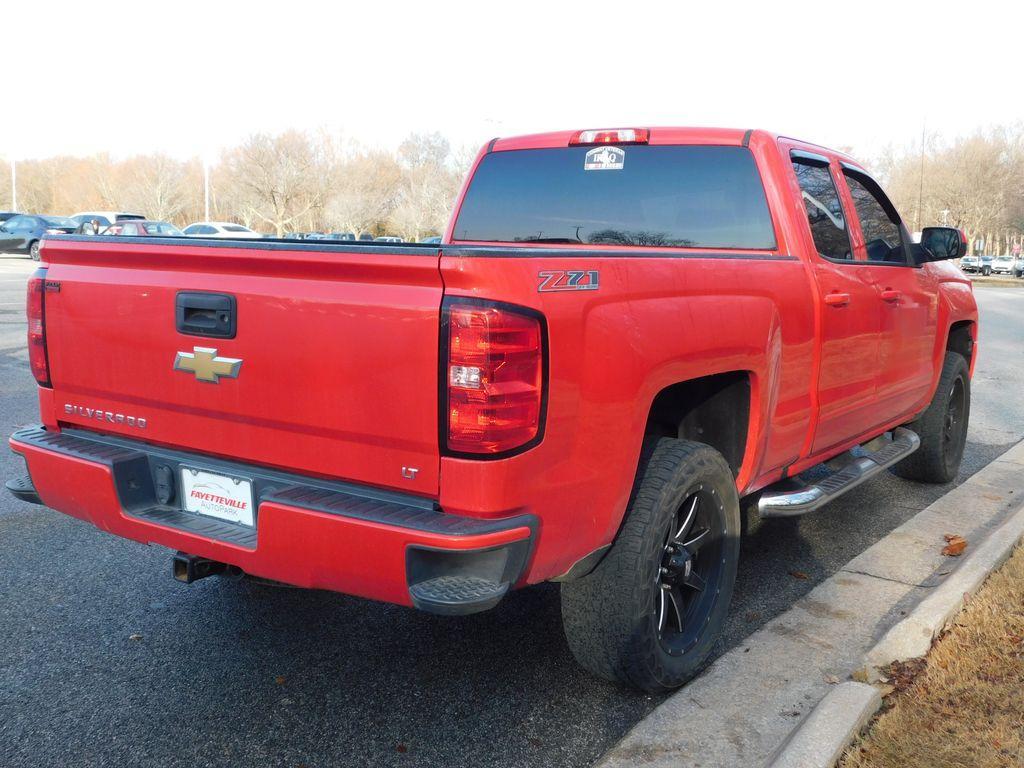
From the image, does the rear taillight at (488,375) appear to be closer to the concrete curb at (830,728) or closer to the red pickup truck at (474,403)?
the red pickup truck at (474,403)

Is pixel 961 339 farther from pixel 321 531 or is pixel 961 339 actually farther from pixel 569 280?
pixel 321 531

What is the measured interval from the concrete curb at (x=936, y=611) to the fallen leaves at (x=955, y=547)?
0.25m

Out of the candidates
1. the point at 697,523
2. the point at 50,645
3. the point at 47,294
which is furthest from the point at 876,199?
the point at 50,645

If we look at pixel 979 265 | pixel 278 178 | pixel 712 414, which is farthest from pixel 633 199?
pixel 979 265

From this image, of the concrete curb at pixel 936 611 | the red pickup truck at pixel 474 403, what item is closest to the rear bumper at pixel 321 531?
the red pickup truck at pixel 474 403

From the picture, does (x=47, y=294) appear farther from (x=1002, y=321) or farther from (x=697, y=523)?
(x=1002, y=321)

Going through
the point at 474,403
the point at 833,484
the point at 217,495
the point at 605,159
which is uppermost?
the point at 605,159

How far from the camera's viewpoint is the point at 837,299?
4.18 m

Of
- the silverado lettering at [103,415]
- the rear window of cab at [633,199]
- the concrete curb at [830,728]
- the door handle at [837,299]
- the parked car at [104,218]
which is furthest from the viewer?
the parked car at [104,218]

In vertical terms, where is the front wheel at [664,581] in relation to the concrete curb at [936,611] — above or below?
above

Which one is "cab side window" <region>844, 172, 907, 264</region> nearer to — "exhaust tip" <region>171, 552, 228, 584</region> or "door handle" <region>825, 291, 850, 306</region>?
"door handle" <region>825, 291, 850, 306</region>

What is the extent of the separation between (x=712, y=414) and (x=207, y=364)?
1931 millimetres

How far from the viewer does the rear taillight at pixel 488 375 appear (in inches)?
98.5

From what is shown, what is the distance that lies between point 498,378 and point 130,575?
2676mm
